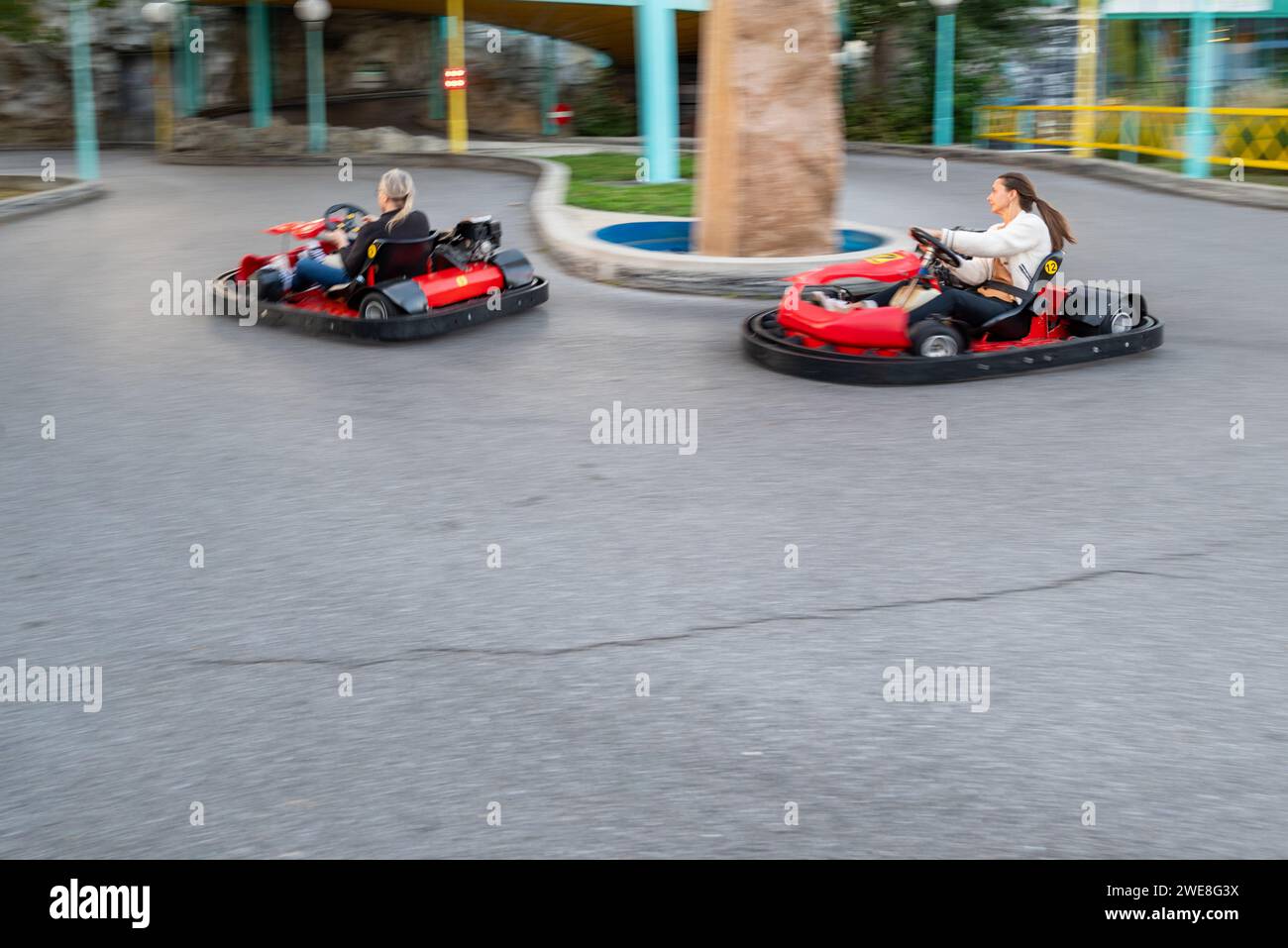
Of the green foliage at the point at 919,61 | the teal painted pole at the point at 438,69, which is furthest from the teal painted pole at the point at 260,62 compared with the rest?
the green foliage at the point at 919,61

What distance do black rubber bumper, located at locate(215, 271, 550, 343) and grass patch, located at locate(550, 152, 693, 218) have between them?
5.09m

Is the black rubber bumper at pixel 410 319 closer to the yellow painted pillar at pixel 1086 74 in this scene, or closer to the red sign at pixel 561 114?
the yellow painted pillar at pixel 1086 74

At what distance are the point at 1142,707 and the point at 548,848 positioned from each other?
1.86m

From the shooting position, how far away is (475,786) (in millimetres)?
3480

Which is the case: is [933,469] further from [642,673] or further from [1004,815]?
[1004,815]

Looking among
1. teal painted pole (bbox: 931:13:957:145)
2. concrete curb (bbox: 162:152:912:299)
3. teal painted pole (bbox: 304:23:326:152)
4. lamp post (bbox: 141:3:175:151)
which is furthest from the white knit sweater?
lamp post (bbox: 141:3:175:151)

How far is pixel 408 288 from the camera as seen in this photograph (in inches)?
350

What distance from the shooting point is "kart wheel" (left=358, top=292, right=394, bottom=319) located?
896 cm

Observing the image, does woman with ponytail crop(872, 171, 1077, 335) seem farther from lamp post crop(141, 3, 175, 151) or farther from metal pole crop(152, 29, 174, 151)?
metal pole crop(152, 29, 174, 151)

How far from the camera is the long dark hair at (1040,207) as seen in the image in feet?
23.8

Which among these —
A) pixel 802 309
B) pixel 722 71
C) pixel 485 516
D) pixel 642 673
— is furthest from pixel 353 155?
pixel 642 673

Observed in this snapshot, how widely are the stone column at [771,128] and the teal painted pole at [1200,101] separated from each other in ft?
30.3

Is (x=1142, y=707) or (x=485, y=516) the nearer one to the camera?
(x=1142, y=707)

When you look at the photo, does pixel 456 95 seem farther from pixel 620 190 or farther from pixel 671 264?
pixel 671 264
